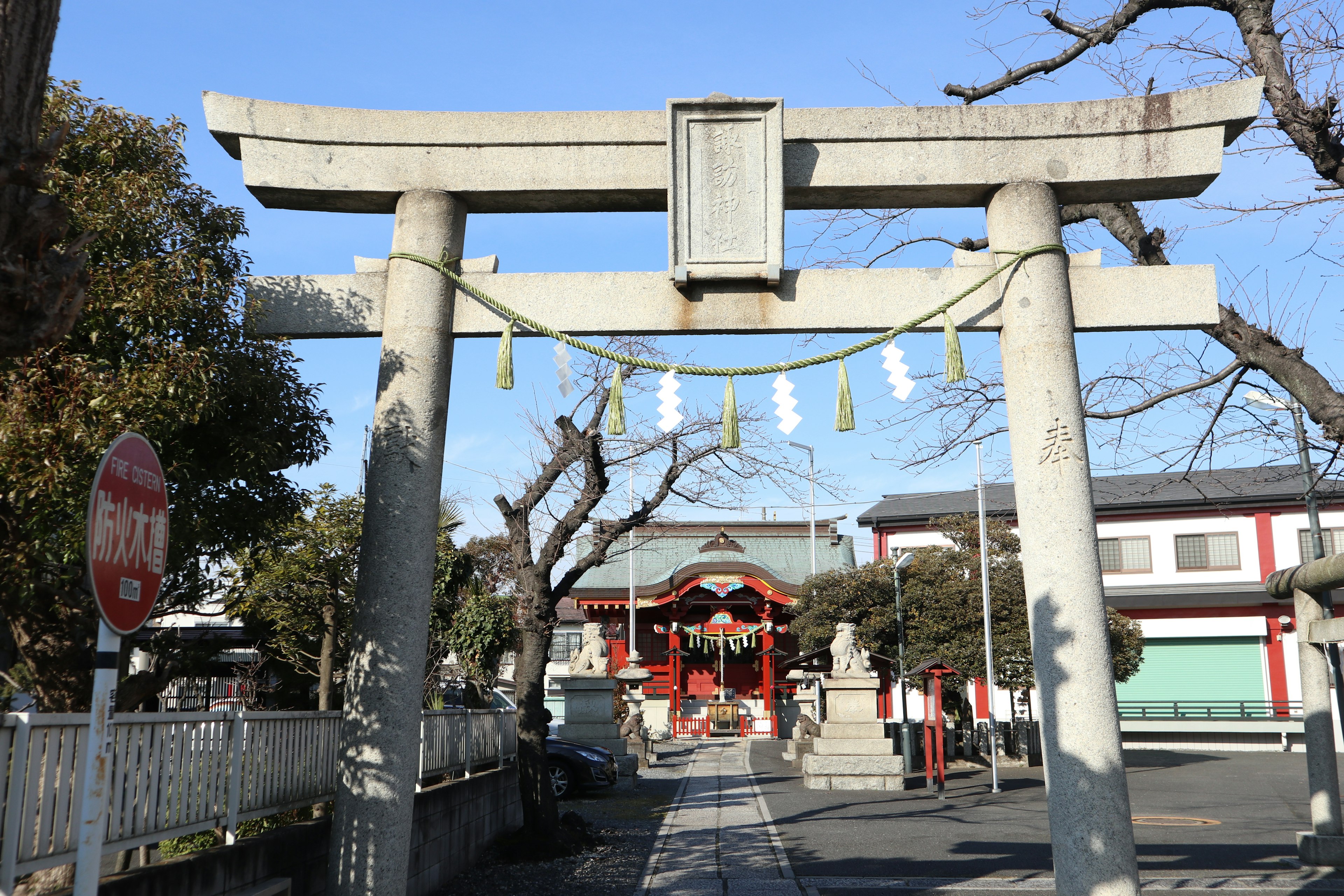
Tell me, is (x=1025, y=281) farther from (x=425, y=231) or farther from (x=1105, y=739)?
(x=425, y=231)

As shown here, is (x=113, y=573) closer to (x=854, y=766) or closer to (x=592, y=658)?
(x=854, y=766)

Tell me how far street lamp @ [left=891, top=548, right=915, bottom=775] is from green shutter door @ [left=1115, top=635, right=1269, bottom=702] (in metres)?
11.5

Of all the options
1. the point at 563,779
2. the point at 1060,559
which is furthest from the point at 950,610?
the point at 1060,559

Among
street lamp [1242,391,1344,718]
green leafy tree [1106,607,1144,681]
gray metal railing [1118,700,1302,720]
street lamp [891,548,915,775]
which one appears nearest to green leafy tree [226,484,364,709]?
street lamp [1242,391,1344,718]

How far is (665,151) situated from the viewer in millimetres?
6609

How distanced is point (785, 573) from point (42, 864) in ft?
118

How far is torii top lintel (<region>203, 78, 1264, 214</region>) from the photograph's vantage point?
21.1ft

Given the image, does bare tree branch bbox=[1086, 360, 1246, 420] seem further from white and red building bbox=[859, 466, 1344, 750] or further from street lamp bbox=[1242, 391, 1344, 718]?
white and red building bbox=[859, 466, 1344, 750]

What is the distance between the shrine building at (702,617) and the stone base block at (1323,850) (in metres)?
23.5

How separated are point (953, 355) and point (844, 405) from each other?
29.5 inches

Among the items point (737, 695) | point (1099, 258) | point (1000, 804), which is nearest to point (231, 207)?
point (1099, 258)

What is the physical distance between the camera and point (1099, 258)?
21.4 ft

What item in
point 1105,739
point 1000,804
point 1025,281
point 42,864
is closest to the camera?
point 42,864

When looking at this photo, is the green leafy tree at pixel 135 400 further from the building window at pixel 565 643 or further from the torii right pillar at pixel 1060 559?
the building window at pixel 565 643
